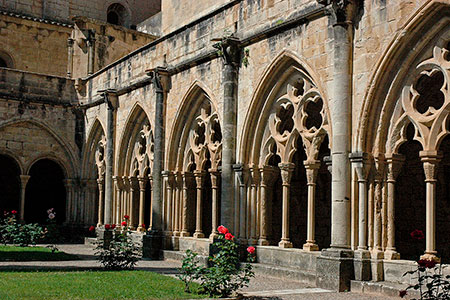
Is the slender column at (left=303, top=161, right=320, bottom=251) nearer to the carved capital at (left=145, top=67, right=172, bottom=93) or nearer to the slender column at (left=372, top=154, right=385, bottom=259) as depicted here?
the slender column at (left=372, top=154, right=385, bottom=259)

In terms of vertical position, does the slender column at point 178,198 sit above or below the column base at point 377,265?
above

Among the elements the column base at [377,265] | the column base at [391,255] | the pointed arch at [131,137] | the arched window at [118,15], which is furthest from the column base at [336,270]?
the arched window at [118,15]

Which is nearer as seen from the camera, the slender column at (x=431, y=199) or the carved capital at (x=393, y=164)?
the slender column at (x=431, y=199)

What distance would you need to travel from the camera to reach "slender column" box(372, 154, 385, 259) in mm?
9383

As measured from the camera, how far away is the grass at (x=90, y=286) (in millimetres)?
8255

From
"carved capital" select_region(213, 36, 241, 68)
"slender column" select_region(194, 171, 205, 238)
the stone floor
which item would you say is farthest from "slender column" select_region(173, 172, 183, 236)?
"carved capital" select_region(213, 36, 241, 68)

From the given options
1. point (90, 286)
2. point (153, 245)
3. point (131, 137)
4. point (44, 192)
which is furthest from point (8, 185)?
point (90, 286)

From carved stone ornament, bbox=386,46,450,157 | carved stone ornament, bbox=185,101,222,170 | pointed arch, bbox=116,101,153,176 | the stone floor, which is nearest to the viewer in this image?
carved stone ornament, bbox=386,46,450,157

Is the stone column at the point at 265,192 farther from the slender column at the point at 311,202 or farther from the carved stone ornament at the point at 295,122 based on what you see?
the slender column at the point at 311,202

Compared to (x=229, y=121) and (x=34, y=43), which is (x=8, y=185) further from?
(x=229, y=121)

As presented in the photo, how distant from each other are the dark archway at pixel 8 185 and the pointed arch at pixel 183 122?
8.71 m

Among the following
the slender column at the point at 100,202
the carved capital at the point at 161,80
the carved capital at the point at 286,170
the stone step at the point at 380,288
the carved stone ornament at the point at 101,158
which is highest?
the carved capital at the point at 161,80

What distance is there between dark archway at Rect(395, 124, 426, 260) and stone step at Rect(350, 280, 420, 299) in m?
3.90

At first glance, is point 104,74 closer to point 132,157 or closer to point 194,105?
point 132,157
